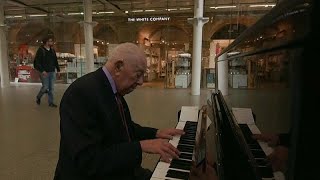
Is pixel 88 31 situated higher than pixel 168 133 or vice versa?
pixel 88 31

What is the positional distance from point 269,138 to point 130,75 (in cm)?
84

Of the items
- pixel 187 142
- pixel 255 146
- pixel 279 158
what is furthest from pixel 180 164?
pixel 279 158

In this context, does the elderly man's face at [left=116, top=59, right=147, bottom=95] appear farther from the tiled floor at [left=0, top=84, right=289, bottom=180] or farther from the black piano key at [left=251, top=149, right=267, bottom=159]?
the black piano key at [left=251, top=149, right=267, bottom=159]

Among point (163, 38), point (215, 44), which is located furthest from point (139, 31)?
point (215, 44)

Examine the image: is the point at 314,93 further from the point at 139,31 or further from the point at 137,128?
the point at 139,31

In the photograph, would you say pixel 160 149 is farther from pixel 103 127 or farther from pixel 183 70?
pixel 183 70

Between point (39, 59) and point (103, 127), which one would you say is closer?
point (103, 127)

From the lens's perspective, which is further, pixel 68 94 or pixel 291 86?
pixel 68 94

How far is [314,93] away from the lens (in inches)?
19.0

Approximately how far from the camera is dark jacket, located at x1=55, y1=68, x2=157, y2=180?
1357 mm

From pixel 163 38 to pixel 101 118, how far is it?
14327mm

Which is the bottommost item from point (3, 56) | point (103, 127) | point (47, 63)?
point (103, 127)

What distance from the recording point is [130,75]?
151 centimetres

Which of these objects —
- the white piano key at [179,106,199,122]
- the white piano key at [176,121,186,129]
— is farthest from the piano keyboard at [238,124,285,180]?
the white piano key at [179,106,199,122]
